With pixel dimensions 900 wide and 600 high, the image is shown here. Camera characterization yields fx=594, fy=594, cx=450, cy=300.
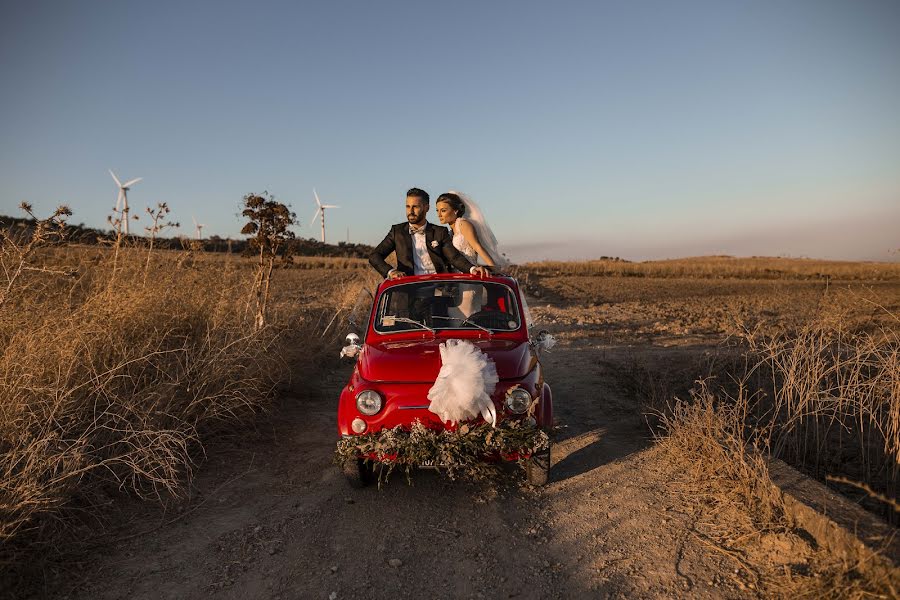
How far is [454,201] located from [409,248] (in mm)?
993

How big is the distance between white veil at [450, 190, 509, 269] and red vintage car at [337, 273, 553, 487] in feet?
6.74

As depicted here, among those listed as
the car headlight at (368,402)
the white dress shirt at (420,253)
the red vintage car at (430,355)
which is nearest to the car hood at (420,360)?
the red vintage car at (430,355)

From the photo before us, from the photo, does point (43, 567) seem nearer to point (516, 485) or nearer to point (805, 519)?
point (516, 485)

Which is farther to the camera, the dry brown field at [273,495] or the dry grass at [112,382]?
the dry grass at [112,382]

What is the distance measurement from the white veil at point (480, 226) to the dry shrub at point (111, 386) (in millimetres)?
3147

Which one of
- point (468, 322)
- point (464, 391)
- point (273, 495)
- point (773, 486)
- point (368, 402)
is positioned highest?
point (468, 322)

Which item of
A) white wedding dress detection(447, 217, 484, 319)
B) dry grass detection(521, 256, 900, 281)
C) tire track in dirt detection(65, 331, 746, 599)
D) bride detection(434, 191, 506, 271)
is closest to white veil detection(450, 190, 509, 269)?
bride detection(434, 191, 506, 271)

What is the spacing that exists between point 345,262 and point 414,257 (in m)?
47.8

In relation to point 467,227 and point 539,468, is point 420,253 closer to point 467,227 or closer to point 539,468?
point 467,227

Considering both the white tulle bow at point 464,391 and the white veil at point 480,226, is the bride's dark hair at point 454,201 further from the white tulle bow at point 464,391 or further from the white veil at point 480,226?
the white tulle bow at point 464,391

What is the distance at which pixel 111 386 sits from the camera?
5242 mm

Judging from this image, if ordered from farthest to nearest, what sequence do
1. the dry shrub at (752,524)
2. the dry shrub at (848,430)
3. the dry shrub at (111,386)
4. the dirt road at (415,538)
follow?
the dry shrub at (848,430) < the dry shrub at (111,386) < the dirt road at (415,538) < the dry shrub at (752,524)

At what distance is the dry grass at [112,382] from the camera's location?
392cm

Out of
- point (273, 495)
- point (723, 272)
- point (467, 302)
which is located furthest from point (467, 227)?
point (723, 272)
